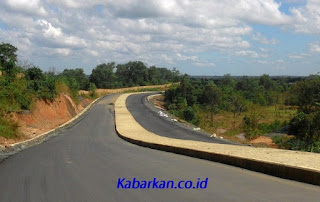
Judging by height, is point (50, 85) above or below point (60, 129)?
above

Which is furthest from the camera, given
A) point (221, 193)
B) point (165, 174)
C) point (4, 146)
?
point (4, 146)

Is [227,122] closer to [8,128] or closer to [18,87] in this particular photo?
[18,87]

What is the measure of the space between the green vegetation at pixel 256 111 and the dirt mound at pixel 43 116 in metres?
17.2

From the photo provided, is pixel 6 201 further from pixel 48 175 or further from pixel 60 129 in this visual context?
pixel 60 129

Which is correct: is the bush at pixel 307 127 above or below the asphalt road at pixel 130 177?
below

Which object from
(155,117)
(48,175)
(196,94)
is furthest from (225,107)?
(48,175)

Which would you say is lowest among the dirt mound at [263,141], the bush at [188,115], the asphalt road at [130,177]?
the dirt mound at [263,141]

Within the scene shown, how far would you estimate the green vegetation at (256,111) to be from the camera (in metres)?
39.2

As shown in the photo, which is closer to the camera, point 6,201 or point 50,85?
point 6,201

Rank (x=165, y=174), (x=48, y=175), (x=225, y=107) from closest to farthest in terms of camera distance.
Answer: (x=165, y=174)
(x=48, y=175)
(x=225, y=107)

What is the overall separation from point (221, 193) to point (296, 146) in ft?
85.1

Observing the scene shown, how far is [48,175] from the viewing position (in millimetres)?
11047

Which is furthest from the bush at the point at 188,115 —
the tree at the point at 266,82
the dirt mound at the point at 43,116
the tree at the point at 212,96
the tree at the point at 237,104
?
the tree at the point at 266,82

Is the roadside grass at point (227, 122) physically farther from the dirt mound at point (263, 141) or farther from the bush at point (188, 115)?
the dirt mound at point (263, 141)
